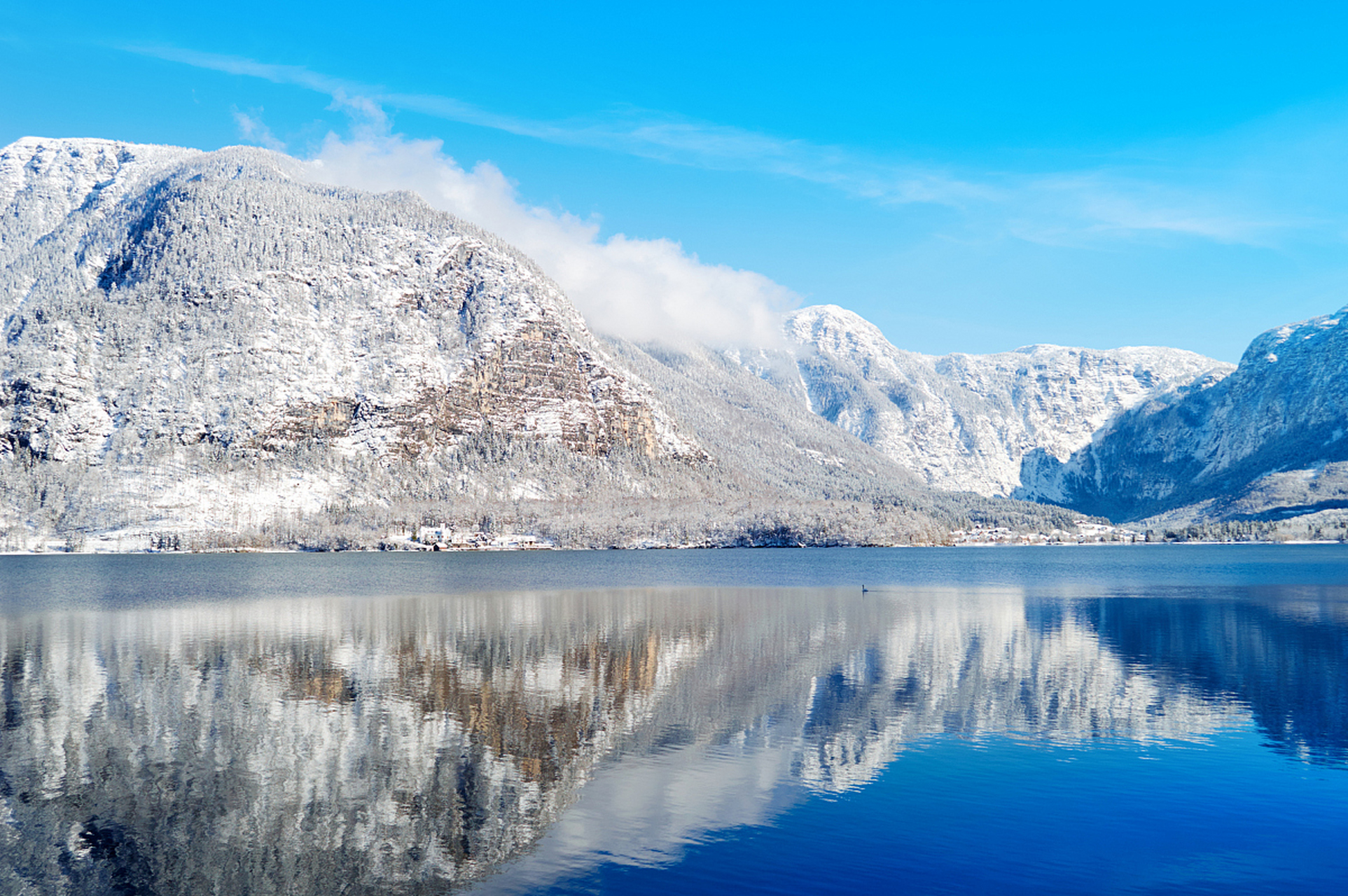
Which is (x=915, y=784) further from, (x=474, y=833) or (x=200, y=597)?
(x=200, y=597)

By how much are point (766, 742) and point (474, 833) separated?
46.2 ft

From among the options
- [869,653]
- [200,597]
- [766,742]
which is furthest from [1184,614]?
[200,597]

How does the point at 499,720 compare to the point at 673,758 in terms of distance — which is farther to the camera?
the point at 499,720

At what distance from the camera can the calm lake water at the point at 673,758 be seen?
1009 inches

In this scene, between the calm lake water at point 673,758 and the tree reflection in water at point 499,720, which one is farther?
the tree reflection in water at point 499,720

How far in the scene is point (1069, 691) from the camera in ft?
163

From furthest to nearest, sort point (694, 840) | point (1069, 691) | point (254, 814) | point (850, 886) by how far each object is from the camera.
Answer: point (1069, 691)
point (254, 814)
point (694, 840)
point (850, 886)

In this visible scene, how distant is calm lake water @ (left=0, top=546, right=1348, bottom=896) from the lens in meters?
25.6

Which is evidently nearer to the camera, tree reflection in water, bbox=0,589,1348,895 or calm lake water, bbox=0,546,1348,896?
calm lake water, bbox=0,546,1348,896

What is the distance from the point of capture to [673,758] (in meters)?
35.8

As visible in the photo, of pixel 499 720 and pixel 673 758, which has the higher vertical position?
pixel 499 720

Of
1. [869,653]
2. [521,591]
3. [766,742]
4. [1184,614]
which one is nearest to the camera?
[766,742]

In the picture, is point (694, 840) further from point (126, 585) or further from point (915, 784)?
point (126, 585)

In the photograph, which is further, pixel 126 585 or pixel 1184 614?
pixel 126 585
